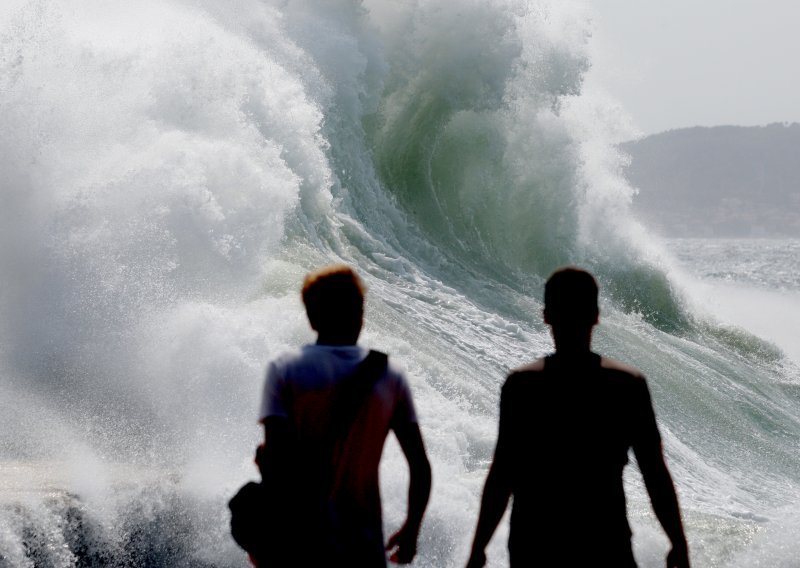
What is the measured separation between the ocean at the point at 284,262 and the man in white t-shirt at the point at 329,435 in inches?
20.9

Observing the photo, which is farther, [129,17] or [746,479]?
[129,17]

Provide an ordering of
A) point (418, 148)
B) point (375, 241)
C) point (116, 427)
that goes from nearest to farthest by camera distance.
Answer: point (116, 427) → point (375, 241) → point (418, 148)

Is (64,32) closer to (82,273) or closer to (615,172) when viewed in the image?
(82,273)

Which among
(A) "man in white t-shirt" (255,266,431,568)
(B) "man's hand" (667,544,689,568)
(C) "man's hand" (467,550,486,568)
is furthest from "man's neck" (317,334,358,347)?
(B) "man's hand" (667,544,689,568)

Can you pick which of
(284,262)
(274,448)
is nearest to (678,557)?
(274,448)

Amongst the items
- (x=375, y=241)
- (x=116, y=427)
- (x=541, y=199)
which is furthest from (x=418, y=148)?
(x=116, y=427)

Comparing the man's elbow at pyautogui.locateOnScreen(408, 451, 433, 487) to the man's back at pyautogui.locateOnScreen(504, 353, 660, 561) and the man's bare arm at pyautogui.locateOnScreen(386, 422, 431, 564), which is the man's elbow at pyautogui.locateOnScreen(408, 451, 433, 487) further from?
the man's back at pyautogui.locateOnScreen(504, 353, 660, 561)

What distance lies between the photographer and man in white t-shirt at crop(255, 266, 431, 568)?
7.06ft

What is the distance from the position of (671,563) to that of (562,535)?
0.36 meters

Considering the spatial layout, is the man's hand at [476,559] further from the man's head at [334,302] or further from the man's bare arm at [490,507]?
the man's head at [334,302]

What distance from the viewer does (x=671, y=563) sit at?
2486 millimetres

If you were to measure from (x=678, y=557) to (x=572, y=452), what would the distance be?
0.42 meters

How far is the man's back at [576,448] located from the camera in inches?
91.8

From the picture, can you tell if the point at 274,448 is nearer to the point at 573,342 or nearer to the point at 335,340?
the point at 335,340
